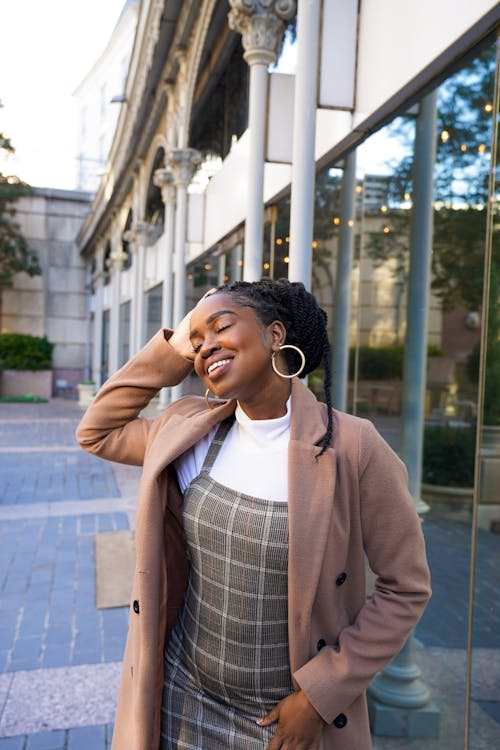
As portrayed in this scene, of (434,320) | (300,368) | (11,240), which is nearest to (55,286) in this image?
(11,240)

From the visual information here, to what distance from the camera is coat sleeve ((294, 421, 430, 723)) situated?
1.71m

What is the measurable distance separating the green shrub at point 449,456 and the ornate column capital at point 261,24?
2.89 m

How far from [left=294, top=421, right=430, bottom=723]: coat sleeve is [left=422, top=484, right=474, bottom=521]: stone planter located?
2.93 metres

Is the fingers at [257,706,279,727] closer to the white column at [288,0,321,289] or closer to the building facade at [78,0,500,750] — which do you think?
the building facade at [78,0,500,750]

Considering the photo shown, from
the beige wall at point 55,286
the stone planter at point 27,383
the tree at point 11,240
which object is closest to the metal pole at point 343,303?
the stone planter at point 27,383

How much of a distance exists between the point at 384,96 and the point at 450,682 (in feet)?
10.2

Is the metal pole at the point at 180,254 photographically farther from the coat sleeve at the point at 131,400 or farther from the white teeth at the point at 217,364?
the white teeth at the point at 217,364

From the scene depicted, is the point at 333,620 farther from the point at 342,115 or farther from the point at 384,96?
the point at 342,115

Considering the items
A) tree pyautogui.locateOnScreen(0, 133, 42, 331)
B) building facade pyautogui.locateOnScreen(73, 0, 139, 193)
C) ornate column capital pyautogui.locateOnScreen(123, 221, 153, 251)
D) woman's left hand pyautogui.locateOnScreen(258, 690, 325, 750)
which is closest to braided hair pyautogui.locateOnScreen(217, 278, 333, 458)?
woman's left hand pyautogui.locateOnScreen(258, 690, 325, 750)

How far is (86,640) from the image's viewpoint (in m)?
4.77

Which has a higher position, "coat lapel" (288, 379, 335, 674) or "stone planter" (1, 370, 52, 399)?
"coat lapel" (288, 379, 335, 674)

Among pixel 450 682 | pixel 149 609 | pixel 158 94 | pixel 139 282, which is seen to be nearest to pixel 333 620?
pixel 149 609

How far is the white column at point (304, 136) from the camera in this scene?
3.63 metres

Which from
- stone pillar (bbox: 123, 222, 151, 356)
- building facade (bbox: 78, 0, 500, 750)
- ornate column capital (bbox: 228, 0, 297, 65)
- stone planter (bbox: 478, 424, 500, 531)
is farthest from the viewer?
stone pillar (bbox: 123, 222, 151, 356)
